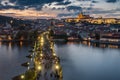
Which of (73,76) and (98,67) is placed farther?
(98,67)

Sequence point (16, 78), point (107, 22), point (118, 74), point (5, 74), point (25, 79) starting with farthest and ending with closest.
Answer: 1. point (107, 22)
2. point (118, 74)
3. point (5, 74)
4. point (16, 78)
5. point (25, 79)

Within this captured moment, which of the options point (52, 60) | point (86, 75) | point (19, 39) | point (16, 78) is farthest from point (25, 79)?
point (19, 39)

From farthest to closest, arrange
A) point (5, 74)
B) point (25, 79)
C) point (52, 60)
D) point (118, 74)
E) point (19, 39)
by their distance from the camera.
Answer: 1. point (19, 39)
2. point (52, 60)
3. point (118, 74)
4. point (5, 74)
5. point (25, 79)

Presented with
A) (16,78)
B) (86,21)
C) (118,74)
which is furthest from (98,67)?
(86,21)

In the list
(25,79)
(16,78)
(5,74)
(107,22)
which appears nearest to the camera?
(25,79)

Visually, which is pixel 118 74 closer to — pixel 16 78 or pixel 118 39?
pixel 16 78

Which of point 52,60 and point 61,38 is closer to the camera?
point 52,60

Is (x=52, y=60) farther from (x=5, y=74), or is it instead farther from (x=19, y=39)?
(x=19, y=39)

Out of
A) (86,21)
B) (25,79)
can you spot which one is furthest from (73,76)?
(86,21)

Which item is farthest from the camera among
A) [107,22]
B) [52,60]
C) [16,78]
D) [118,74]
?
[107,22]
